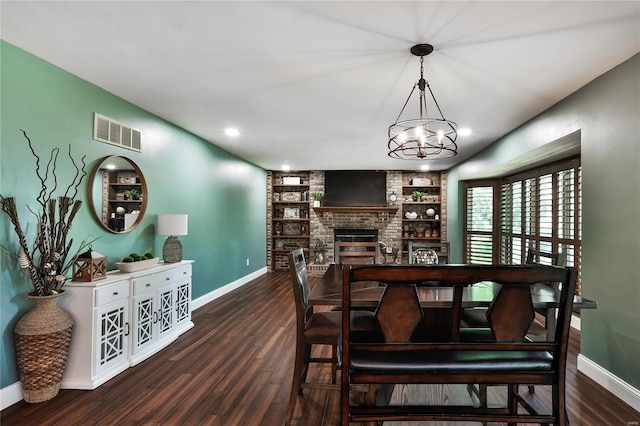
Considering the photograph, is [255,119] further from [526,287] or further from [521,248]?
[521,248]

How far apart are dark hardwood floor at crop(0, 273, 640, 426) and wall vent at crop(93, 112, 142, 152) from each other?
204 cm

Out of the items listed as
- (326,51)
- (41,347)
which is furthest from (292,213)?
(41,347)

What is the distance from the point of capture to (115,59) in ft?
8.55

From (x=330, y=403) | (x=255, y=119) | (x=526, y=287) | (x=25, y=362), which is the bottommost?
(x=330, y=403)

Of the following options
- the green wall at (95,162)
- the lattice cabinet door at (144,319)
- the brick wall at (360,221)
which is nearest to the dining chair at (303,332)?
the lattice cabinet door at (144,319)

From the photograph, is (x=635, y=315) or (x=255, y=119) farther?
(x=255, y=119)

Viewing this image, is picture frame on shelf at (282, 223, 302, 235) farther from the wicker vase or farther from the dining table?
the wicker vase

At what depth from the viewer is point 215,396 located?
8.25 ft

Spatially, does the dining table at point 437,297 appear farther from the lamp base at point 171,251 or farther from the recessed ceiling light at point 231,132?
the recessed ceiling light at point 231,132

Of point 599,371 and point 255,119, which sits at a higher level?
point 255,119

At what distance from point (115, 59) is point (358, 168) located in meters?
6.08

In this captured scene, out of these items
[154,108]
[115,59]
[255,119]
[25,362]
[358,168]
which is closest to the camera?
[25,362]

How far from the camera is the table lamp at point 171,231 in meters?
3.85

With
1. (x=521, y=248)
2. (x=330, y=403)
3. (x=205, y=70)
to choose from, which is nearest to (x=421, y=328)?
(x=330, y=403)
